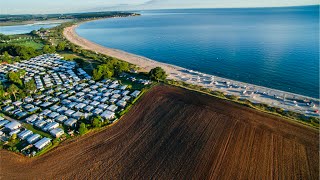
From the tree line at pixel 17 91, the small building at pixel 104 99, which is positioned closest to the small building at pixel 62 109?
the small building at pixel 104 99

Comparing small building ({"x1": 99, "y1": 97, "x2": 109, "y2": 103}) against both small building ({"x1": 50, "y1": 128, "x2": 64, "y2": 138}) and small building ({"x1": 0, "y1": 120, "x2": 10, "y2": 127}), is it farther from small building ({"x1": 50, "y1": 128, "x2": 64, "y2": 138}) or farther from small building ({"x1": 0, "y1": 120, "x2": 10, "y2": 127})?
small building ({"x1": 0, "y1": 120, "x2": 10, "y2": 127})

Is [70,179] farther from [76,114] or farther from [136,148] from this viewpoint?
[76,114]

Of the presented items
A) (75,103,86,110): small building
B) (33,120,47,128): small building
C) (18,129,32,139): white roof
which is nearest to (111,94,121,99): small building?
(75,103,86,110): small building

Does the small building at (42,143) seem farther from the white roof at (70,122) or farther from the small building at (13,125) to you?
the small building at (13,125)

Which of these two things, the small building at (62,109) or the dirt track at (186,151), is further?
the small building at (62,109)

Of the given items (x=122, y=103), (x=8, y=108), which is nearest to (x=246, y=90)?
(x=122, y=103)

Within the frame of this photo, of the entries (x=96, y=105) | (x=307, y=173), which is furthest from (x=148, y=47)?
(x=307, y=173)
